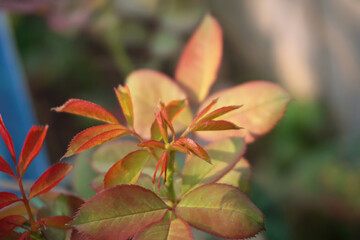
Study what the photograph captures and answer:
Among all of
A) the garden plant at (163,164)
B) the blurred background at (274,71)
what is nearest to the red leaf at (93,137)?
the garden plant at (163,164)

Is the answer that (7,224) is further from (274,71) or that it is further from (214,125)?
(274,71)

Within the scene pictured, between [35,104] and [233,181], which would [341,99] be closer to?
[35,104]

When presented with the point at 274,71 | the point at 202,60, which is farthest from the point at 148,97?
the point at 274,71

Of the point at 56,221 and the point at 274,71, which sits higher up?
the point at 56,221

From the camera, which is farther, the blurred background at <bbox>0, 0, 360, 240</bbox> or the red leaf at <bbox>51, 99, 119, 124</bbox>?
the blurred background at <bbox>0, 0, 360, 240</bbox>

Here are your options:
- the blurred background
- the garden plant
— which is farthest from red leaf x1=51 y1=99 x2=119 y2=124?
the blurred background

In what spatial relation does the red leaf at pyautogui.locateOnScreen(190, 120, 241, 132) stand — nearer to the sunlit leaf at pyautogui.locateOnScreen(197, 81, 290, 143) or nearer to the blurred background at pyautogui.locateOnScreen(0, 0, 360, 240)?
the sunlit leaf at pyautogui.locateOnScreen(197, 81, 290, 143)
